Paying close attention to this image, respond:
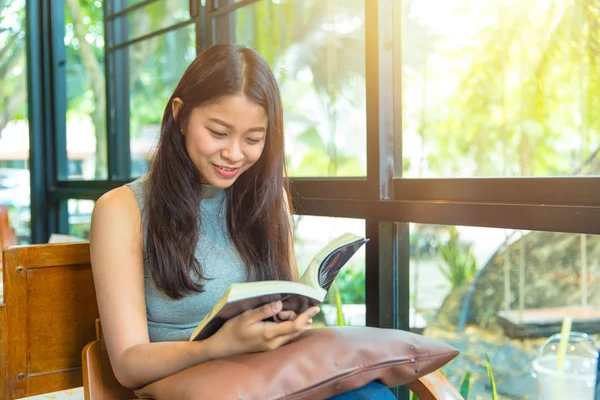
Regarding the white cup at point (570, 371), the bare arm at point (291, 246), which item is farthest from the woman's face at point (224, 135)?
the white cup at point (570, 371)

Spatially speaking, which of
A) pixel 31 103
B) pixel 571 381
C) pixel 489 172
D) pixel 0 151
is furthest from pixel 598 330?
pixel 0 151

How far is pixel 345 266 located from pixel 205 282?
0.90 metres

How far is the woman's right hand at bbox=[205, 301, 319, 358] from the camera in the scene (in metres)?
1.08

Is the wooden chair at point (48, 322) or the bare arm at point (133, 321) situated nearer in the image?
the bare arm at point (133, 321)

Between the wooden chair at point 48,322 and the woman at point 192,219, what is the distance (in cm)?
21

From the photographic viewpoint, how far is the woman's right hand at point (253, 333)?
3.56 ft

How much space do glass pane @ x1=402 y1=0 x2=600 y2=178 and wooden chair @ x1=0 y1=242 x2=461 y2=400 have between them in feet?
3.25

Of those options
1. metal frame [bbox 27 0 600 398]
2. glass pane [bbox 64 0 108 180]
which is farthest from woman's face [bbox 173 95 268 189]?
glass pane [bbox 64 0 108 180]

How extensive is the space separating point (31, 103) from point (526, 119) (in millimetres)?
3098

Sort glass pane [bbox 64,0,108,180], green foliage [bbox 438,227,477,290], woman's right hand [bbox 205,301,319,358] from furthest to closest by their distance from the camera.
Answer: glass pane [bbox 64,0,108,180]
green foliage [bbox 438,227,477,290]
woman's right hand [bbox 205,301,319,358]

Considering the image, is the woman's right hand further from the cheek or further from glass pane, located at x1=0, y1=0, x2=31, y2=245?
glass pane, located at x1=0, y1=0, x2=31, y2=245

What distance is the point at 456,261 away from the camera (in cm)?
185

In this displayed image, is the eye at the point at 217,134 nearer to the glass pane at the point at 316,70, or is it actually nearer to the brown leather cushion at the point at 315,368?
the brown leather cushion at the point at 315,368

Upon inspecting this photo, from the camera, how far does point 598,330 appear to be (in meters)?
1.46
